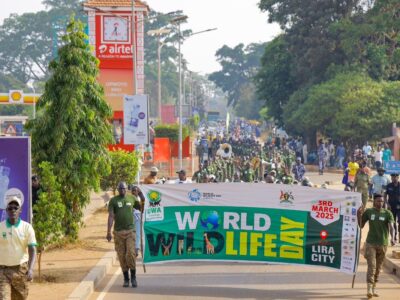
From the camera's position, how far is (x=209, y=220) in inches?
589

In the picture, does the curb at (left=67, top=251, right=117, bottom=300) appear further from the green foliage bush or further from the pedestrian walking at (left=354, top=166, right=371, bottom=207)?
the green foliage bush

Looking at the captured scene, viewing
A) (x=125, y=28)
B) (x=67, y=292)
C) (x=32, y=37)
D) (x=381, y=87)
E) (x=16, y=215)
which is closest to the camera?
(x=16, y=215)

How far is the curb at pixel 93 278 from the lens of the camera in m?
13.2

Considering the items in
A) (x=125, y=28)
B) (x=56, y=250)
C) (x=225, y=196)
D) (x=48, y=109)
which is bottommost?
(x=56, y=250)

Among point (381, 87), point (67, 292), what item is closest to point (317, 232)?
point (67, 292)

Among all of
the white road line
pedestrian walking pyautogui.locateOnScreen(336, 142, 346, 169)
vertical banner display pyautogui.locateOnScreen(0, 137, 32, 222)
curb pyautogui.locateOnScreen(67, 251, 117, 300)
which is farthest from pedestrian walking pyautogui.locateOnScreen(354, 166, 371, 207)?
pedestrian walking pyautogui.locateOnScreen(336, 142, 346, 169)

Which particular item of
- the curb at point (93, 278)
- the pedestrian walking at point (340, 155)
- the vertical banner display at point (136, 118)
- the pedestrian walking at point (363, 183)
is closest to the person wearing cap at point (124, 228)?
the curb at point (93, 278)

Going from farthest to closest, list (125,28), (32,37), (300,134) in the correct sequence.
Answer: (32,37) → (300,134) → (125,28)

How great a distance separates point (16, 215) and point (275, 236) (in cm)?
555

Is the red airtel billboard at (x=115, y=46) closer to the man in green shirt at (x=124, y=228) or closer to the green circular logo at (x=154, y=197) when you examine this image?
the green circular logo at (x=154, y=197)

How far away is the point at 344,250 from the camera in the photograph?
14.3 metres

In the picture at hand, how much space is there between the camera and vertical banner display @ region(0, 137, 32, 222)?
1362 cm

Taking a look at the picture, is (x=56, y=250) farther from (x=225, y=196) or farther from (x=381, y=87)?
(x=381, y=87)

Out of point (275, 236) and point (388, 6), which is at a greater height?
point (388, 6)
